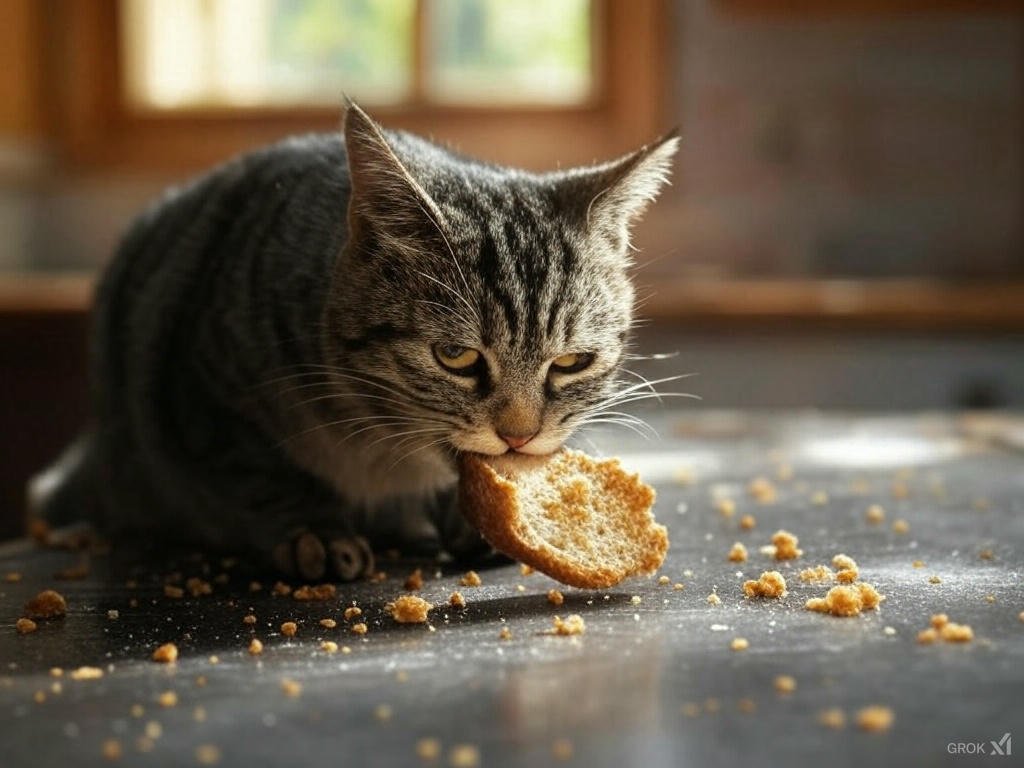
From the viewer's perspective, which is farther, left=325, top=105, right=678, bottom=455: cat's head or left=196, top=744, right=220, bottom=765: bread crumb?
left=325, top=105, right=678, bottom=455: cat's head

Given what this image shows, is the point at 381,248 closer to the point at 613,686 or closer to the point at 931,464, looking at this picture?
the point at 613,686

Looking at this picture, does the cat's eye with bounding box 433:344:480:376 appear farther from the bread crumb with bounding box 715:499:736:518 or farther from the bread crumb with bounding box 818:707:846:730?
the bread crumb with bounding box 818:707:846:730

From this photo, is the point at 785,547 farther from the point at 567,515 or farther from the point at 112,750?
the point at 112,750

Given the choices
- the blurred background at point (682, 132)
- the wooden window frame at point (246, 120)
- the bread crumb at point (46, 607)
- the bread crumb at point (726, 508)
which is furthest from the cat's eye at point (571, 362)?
the wooden window frame at point (246, 120)

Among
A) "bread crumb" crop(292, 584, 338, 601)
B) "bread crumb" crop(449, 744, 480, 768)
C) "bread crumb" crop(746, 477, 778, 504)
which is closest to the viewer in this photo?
"bread crumb" crop(449, 744, 480, 768)

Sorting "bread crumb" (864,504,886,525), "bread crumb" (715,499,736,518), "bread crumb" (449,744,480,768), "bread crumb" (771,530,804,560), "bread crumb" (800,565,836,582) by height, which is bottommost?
"bread crumb" (715,499,736,518)

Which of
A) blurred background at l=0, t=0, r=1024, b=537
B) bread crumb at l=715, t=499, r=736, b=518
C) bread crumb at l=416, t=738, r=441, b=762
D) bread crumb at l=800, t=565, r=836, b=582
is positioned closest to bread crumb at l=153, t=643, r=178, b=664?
bread crumb at l=416, t=738, r=441, b=762

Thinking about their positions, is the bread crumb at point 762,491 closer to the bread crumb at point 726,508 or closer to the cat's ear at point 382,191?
the bread crumb at point 726,508

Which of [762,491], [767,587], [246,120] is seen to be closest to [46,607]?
[767,587]
